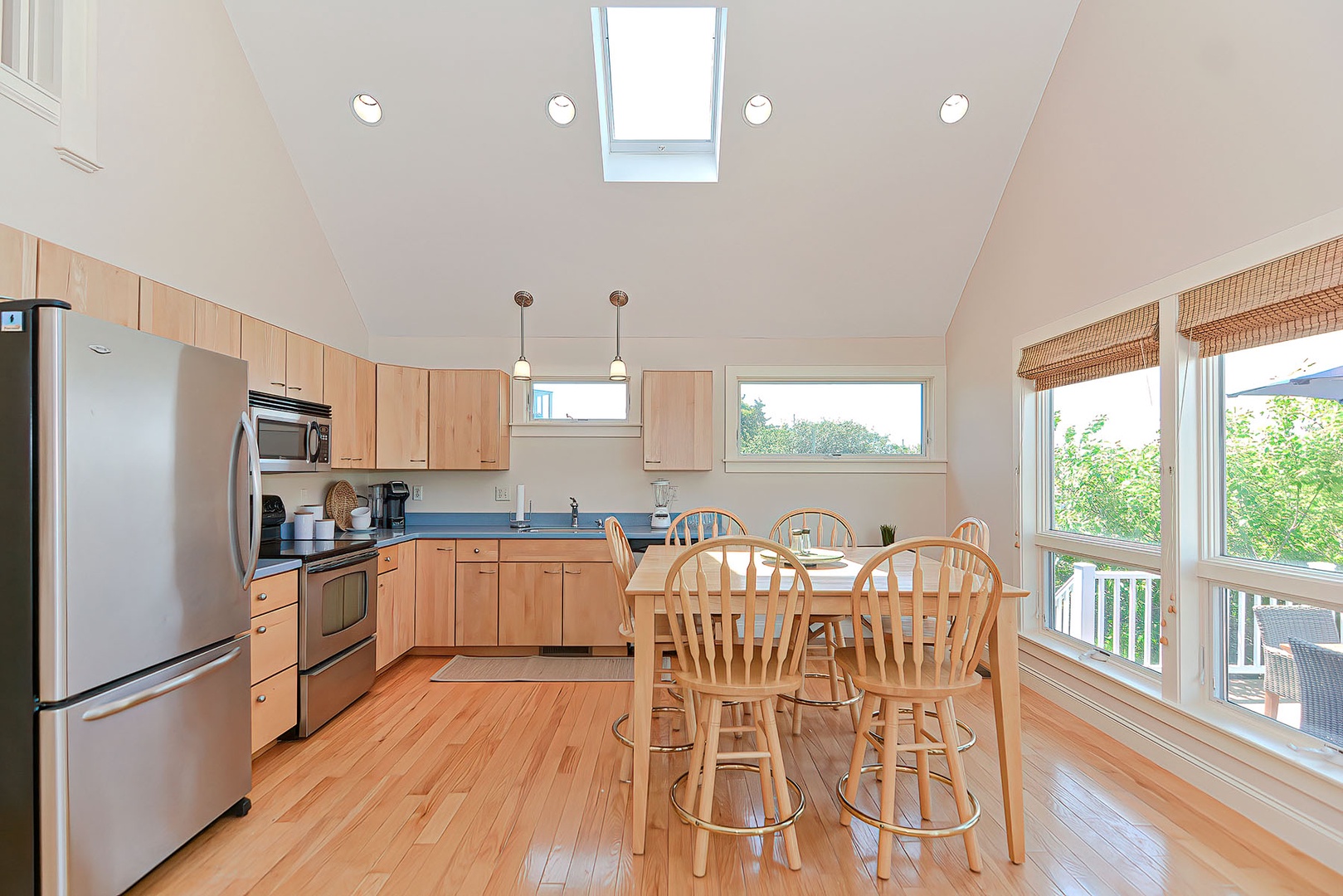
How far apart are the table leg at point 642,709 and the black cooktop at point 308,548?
180 centimetres

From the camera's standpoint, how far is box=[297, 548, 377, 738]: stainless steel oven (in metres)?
3.24

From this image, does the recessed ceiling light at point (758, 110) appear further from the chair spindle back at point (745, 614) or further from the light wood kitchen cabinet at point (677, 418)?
the chair spindle back at point (745, 614)

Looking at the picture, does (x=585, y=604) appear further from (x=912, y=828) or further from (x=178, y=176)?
(x=178, y=176)

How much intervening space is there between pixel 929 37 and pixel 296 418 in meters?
3.85

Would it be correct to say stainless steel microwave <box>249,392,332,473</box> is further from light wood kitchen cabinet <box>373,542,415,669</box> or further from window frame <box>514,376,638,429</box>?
window frame <box>514,376,638,429</box>


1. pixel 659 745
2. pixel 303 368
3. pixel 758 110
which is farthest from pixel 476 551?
pixel 758 110

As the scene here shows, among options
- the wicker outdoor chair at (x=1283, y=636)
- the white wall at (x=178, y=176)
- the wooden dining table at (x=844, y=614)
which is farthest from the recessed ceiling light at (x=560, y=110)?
the wicker outdoor chair at (x=1283, y=636)

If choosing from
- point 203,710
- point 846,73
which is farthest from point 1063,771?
point 846,73

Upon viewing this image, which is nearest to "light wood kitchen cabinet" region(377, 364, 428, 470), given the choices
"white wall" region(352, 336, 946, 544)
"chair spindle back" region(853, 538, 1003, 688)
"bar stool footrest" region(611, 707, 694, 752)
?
"white wall" region(352, 336, 946, 544)

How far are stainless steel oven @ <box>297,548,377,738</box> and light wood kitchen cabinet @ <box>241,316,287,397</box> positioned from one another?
3.04 feet

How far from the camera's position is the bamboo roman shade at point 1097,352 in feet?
10.2

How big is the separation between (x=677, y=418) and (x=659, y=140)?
183 centimetres

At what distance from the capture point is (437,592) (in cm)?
460

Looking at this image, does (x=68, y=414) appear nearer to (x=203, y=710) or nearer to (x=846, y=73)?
(x=203, y=710)
